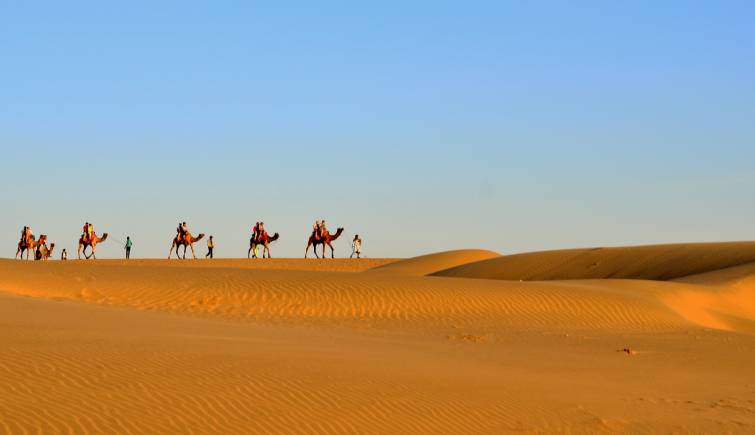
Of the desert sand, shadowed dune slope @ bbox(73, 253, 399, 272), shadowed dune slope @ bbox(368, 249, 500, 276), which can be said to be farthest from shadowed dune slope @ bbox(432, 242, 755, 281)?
the desert sand

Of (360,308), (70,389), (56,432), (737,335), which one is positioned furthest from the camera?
(360,308)

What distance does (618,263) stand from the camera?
3928 cm

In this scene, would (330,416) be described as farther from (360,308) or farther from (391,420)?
(360,308)

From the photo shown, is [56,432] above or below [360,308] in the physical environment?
below

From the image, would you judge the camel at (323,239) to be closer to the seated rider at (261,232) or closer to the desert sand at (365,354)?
the seated rider at (261,232)

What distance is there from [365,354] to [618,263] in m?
28.0

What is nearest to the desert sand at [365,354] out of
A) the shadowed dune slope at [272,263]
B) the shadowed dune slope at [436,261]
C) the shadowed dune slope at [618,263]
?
the shadowed dune slope at [618,263]

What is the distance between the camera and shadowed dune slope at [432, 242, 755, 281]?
3681 centimetres

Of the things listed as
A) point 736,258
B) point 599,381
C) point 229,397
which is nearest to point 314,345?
point 599,381

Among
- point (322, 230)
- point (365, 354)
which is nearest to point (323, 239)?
point (322, 230)

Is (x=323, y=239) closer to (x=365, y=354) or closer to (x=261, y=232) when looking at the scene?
(x=261, y=232)

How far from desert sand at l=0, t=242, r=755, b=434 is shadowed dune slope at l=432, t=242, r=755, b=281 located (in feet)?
23.6

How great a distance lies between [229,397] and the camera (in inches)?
337

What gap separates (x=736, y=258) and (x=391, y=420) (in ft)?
99.3
